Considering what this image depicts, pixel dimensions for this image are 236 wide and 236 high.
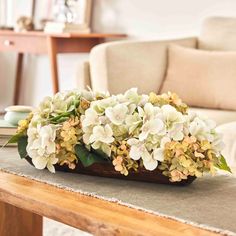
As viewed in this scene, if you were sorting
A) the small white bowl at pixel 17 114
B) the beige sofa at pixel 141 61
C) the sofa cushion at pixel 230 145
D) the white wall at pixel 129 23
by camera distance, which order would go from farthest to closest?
the white wall at pixel 129 23 → the beige sofa at pixel 141 61 → the sofa cushion at pixel 230 145 → the small white bowl at pixel 17 114

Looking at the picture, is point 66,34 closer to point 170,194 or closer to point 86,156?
point 86,156

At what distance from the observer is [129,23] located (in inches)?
151

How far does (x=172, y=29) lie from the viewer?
143 inches

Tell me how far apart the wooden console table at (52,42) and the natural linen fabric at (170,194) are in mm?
2265

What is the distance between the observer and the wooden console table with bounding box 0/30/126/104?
3631mm

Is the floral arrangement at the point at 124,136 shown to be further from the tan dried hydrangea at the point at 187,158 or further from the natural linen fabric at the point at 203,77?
the natural linen fabric at the point at 203,77

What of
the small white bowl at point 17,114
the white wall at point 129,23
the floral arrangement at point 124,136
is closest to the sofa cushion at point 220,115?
the white wall at point 129,23

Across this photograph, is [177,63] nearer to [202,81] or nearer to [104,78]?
[202,81]

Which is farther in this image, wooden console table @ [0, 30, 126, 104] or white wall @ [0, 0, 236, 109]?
wooden console table @ [0, 30, 126, 104]

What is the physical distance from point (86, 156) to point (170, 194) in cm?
20

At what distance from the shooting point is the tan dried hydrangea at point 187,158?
3.92 feet

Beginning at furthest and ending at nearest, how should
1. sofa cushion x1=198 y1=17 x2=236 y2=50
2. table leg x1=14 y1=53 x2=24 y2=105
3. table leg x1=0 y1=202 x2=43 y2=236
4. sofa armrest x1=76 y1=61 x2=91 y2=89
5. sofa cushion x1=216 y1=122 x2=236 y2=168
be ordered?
table leg x1=14 y1=53 x2=24 y2=105 → sofa cushion x1=198 y1=17 x2=236 y2=50 → sofa armrest x1=76 y1=61 x2=91 y2=89 → sofa cushion x1=216 y1=122 x2=236 y2=168 → table leg x1=0 y1=202 x2=43 y2=236

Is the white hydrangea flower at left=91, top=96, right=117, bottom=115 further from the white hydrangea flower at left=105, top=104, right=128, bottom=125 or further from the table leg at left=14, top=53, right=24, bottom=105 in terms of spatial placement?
the table leg at left=14, top=53, right=24, bottom=105

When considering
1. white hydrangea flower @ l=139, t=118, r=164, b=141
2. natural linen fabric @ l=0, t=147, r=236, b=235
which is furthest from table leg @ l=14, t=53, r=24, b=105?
white hydrangea flower @ l=139, t=118, r=164, b=141
